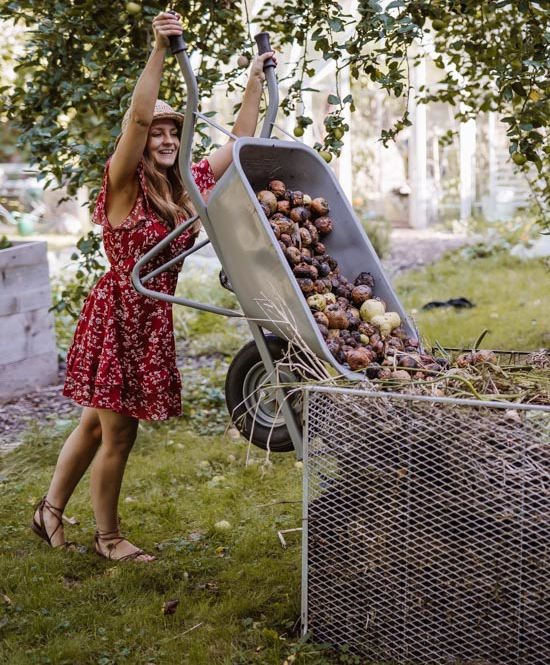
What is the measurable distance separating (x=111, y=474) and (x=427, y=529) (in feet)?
3.91

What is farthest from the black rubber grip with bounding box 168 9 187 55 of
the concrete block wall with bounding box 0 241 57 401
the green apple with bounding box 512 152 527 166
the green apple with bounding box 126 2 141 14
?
the concrete block wall with bounding box 0 241 57 401

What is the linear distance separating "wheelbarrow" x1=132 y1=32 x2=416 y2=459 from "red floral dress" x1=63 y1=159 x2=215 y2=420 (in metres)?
0.10

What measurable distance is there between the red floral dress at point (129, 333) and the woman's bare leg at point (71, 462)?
16 centimetres

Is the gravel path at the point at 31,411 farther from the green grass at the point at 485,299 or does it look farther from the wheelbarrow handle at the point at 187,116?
the wheelbarrow handle at the point at 187,116

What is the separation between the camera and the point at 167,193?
9.40 feet

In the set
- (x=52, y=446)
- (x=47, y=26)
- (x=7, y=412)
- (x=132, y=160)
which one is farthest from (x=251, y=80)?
(x=7, y=412)

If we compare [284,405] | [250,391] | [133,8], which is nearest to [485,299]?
[250,391]

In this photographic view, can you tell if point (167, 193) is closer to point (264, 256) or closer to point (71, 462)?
point (264, 256)

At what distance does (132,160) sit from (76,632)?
143 cm

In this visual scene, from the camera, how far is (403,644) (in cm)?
231

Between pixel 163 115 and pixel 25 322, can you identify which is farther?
pixel 25 322

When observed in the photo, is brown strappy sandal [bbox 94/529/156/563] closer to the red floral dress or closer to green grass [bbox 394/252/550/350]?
the red floral dress

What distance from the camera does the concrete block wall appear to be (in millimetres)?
4977

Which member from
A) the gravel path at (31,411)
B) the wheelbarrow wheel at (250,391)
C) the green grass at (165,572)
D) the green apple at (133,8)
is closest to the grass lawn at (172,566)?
the green grass at (165,572)
